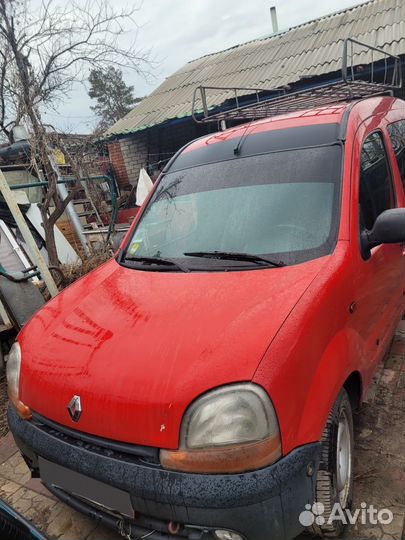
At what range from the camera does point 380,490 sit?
6.73 ft

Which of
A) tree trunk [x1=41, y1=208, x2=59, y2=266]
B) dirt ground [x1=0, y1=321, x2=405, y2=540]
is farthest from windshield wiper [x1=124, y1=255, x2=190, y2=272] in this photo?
tree trunk [x1=41, y1=208, x2=59, y2=266]

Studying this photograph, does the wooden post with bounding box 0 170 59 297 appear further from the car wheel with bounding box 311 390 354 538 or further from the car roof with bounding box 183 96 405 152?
the car wheel with bounding box 311 390 354 538

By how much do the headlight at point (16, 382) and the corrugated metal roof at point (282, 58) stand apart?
776cm

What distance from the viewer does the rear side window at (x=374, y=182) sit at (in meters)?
2.24

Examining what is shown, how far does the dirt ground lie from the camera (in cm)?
197

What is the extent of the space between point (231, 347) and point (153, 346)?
0.34 meters

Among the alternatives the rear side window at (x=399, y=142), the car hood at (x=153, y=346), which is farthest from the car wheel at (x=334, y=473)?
the rear side window at (x=399, y=142)

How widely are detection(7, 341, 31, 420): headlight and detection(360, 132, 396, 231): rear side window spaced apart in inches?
76.5

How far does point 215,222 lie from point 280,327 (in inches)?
38.7

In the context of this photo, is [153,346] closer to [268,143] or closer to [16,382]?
[16,382]

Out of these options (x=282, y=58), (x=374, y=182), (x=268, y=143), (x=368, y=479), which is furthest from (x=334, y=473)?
(x=282, y=58)

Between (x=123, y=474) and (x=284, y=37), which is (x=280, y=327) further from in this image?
(x=284, y=37)

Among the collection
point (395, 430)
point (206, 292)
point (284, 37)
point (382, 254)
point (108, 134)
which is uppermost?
point (284, 37)

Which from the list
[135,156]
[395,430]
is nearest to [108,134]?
[135,156]
